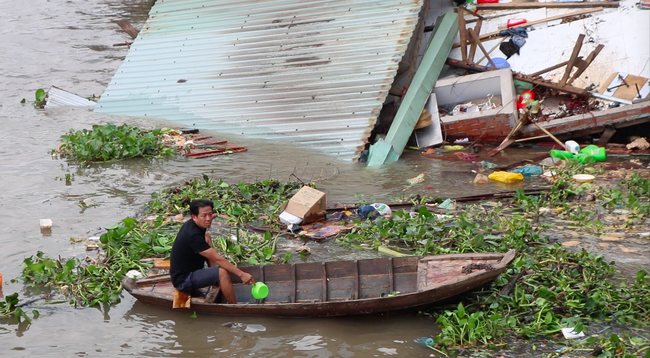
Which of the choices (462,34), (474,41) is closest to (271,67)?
(462,34)

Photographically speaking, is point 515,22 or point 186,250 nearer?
point 186,250

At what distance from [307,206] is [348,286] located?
6.10 feet

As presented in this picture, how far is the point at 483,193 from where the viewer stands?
9461 millimetres

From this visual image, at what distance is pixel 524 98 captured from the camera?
11.8 m

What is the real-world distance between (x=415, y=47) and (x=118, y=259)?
7.35m

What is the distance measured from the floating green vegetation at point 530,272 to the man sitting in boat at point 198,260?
6.33 ft

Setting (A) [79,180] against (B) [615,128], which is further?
(B) [615,128]

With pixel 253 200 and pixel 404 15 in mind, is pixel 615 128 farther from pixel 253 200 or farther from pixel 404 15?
pixel 253 200

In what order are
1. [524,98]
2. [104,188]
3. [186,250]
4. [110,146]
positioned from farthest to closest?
1. [524,98]
2. [110,146]
3. [104,188]
4. [186,250]

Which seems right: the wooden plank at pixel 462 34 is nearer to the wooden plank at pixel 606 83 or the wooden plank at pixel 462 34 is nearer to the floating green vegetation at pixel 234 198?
the wooden plank at pixel 606 83

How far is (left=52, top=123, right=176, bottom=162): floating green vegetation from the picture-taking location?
11148 millimetres

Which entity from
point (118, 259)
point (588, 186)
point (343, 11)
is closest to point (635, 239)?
point (588, 186)

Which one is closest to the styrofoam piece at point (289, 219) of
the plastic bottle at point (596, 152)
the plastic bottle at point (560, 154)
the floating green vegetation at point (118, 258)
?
the floating green vegetation at point (118, 258)

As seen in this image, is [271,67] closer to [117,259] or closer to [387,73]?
[387,73]
